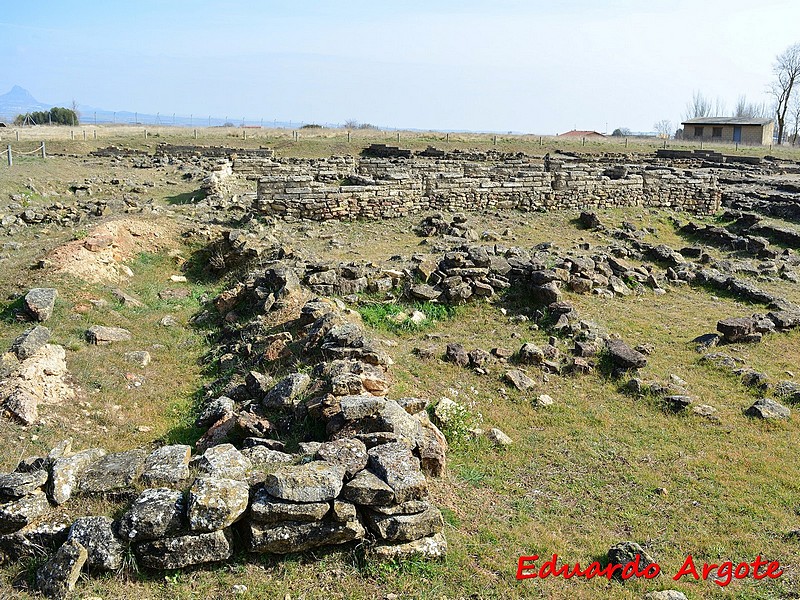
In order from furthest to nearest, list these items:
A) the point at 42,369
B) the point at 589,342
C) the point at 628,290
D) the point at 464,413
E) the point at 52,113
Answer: the point at 52,113 → the point at 628,290 → the point at 589,342 → the point at 42,369 → the point at 464,413

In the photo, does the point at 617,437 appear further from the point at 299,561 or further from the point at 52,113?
the point at 52,113

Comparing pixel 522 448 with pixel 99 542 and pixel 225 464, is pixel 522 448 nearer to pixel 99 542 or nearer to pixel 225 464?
pixel 225 464

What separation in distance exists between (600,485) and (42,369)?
7.48 meters

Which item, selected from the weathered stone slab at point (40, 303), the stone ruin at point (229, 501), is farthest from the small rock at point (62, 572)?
the weathered stone slab at point (40, 303)

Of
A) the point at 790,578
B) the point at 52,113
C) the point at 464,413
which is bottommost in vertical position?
the point at 790,578

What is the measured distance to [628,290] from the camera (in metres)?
13.1

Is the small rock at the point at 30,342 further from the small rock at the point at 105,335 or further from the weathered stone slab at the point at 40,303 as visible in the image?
the weathered stone slab at the point at 40,303

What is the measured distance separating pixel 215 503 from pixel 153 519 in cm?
47

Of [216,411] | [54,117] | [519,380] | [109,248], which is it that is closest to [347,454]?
[216,411]

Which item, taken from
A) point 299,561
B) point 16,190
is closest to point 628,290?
point 299,561

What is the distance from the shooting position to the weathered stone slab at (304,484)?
4934 mm

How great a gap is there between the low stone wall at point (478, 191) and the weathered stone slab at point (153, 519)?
14.1 m

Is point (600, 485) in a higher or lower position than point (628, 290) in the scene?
lower

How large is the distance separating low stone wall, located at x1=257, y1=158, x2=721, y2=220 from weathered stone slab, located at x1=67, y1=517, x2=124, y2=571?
14160 mm
